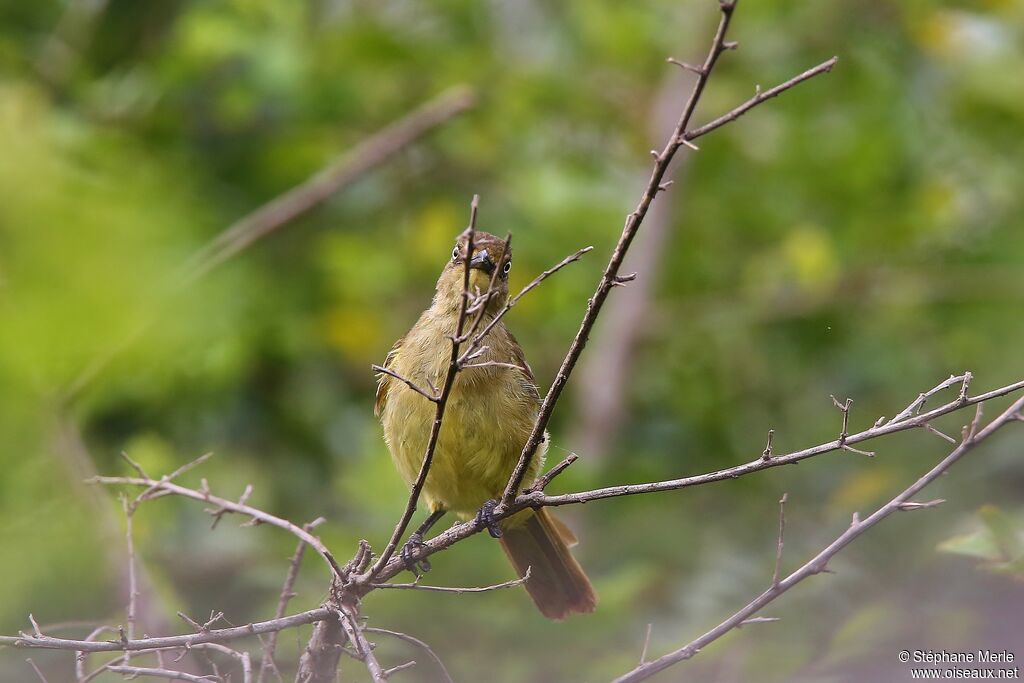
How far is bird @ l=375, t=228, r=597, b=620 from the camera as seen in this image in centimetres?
372

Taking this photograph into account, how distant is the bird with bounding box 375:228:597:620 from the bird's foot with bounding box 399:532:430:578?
15 mm

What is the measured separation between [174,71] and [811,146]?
3.48 m

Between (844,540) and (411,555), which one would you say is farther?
(411,555)

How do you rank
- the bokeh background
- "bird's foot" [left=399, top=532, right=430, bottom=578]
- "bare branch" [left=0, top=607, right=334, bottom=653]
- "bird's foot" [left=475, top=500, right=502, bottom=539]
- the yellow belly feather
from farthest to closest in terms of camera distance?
the bokeh background
the yellow belly feather
"bird's foot" [left=399, top=532, right=430, bottom=578]
"bird's foot" [left=475, top=500, right=502, bottom=539]
"bare branch" [left=0, top=607, right=334, bottom=653]

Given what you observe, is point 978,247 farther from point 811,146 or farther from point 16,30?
point 16,30

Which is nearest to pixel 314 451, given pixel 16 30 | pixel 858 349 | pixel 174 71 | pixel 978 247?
pixel 174 71

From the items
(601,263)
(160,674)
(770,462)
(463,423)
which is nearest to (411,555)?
(463,423)

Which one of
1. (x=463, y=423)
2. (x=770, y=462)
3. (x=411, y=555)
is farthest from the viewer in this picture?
(x=463, y=423)

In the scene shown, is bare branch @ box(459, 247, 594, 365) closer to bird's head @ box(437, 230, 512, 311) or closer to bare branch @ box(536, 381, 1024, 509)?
bare branch @ box(536, 381, 1024, 509)

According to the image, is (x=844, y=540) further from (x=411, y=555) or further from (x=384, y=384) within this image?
(x=384, y=384)

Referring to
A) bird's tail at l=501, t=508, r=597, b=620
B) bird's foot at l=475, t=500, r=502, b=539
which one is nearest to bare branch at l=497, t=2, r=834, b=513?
bird's foot at l=475, t=500, r=502, b=539

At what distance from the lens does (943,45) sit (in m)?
6.52

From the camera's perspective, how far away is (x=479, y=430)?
3.71 m

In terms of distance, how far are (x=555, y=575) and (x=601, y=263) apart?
9.47 ft
